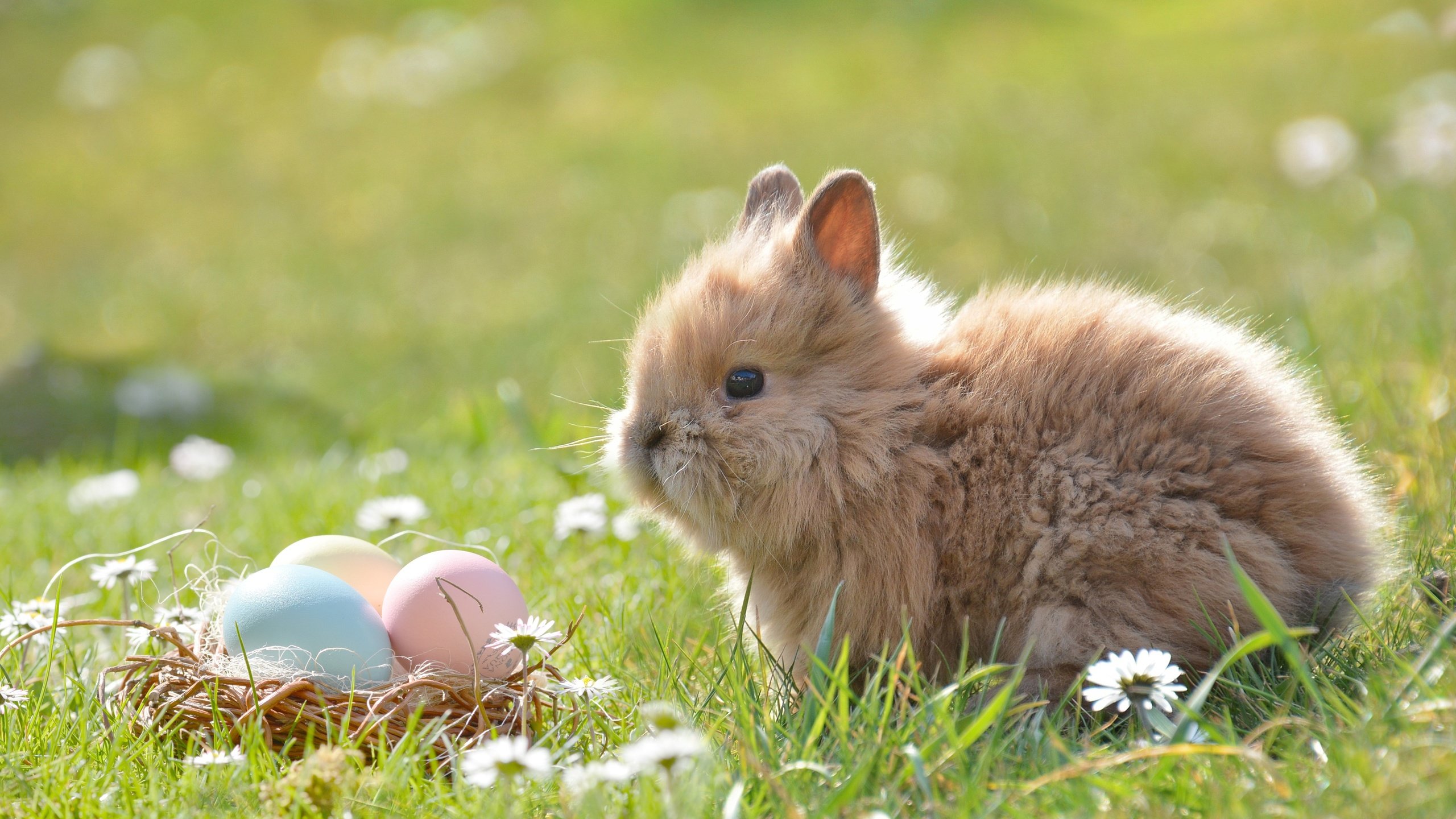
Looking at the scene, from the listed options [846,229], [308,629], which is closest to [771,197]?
[846,229]

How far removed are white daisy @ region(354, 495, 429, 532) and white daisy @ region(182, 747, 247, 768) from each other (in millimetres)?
1122

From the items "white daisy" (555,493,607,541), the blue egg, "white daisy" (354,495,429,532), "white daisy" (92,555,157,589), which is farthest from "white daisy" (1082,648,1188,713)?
"white daisy" (92,555,157,589)

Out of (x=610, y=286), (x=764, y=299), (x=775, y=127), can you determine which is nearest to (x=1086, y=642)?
(x=764, y=299)

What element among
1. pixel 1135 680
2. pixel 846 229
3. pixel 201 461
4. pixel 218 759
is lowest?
pixel 201 461

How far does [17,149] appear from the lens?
1177 centimetres

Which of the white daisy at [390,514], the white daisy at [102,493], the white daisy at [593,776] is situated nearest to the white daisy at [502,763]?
the white daisy at [593,776]

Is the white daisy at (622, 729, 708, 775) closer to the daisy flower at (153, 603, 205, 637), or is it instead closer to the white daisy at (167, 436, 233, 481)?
the daisy flower at (153, 603, 205, 637)

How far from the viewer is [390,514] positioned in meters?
3.15

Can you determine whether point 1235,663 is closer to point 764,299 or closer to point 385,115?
point 764,299

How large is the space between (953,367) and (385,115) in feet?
35.0

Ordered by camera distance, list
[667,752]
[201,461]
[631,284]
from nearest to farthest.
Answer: [667,752] < [201,461] < [631,284]

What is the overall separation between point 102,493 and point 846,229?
3141mm

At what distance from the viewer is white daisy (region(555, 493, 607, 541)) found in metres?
3.10

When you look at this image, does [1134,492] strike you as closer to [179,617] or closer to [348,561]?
[348,561]
